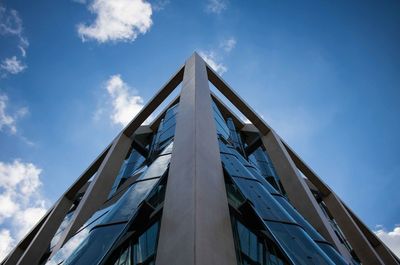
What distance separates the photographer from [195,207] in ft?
11.1

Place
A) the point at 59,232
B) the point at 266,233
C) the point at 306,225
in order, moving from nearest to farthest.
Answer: the point at 266,233 < the point at 306,225 < the point at 59,232

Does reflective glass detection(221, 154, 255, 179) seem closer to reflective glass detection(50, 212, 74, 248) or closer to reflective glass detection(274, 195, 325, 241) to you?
reflective glass detection(274, 195, 325, 241)

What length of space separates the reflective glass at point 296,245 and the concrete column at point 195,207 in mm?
1079

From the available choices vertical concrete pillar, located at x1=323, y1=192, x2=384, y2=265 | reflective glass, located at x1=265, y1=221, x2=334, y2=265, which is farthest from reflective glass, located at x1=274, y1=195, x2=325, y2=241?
vertical concrete pillar, located at x1=323, y1=192, x2=384, y2=265

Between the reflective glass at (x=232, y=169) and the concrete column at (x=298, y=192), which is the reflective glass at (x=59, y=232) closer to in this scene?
the reflective glass at (x=232, y=169)

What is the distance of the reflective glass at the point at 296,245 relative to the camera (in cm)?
406

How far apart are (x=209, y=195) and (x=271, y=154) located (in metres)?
8.25

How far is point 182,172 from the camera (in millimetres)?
4324

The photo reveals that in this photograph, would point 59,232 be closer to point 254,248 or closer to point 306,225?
point 306,225

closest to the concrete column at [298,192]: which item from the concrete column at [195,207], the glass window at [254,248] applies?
the glass window at [254,248]

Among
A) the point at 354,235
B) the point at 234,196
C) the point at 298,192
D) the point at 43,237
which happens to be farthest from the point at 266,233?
the point at 43,237

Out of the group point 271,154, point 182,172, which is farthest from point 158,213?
point 271,154

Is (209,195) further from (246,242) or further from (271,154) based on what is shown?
(271,154)

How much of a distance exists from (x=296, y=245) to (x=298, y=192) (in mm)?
5190
